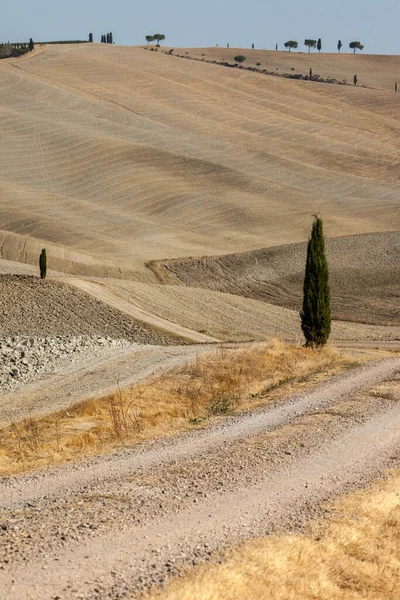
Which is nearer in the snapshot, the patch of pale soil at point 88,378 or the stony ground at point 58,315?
the patch of pale soil at point 88,378

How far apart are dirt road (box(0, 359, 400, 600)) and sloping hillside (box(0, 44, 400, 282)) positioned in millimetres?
45234

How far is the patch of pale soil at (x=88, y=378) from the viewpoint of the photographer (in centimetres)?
2409

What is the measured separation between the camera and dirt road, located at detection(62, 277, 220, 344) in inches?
1580

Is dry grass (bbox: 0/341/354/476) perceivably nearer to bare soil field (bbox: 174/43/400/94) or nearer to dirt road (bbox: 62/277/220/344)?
dirt road (bbox: 62/277/220/344)

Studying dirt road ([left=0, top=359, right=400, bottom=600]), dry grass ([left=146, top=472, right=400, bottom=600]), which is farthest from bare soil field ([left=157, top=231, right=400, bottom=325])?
dry grass ([left=146, top=472, right=400, bottom=600])

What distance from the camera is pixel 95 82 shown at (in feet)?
444

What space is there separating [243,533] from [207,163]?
3793 inches

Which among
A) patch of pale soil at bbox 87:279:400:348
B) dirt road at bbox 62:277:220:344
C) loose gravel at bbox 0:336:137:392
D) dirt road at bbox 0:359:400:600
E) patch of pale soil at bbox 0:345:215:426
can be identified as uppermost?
dirt road at bbox 0:359:400:600

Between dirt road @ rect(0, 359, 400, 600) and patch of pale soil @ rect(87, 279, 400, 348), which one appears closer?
dirt road @ rect(0, 359, 400, 600)

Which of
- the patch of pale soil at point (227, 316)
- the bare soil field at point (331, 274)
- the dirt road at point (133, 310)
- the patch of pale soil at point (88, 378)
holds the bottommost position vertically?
the bare soil field at point (331, 274)

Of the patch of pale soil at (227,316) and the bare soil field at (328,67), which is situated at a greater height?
the bare soil field at (328,67)

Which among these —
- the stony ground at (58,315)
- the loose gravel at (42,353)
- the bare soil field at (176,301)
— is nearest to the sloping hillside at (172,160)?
the bare soil field at (176,301)

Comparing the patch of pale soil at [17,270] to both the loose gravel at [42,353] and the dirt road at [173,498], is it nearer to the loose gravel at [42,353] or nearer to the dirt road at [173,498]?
the loose gravel at [42,353]

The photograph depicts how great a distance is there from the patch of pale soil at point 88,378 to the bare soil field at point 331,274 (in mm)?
22944
